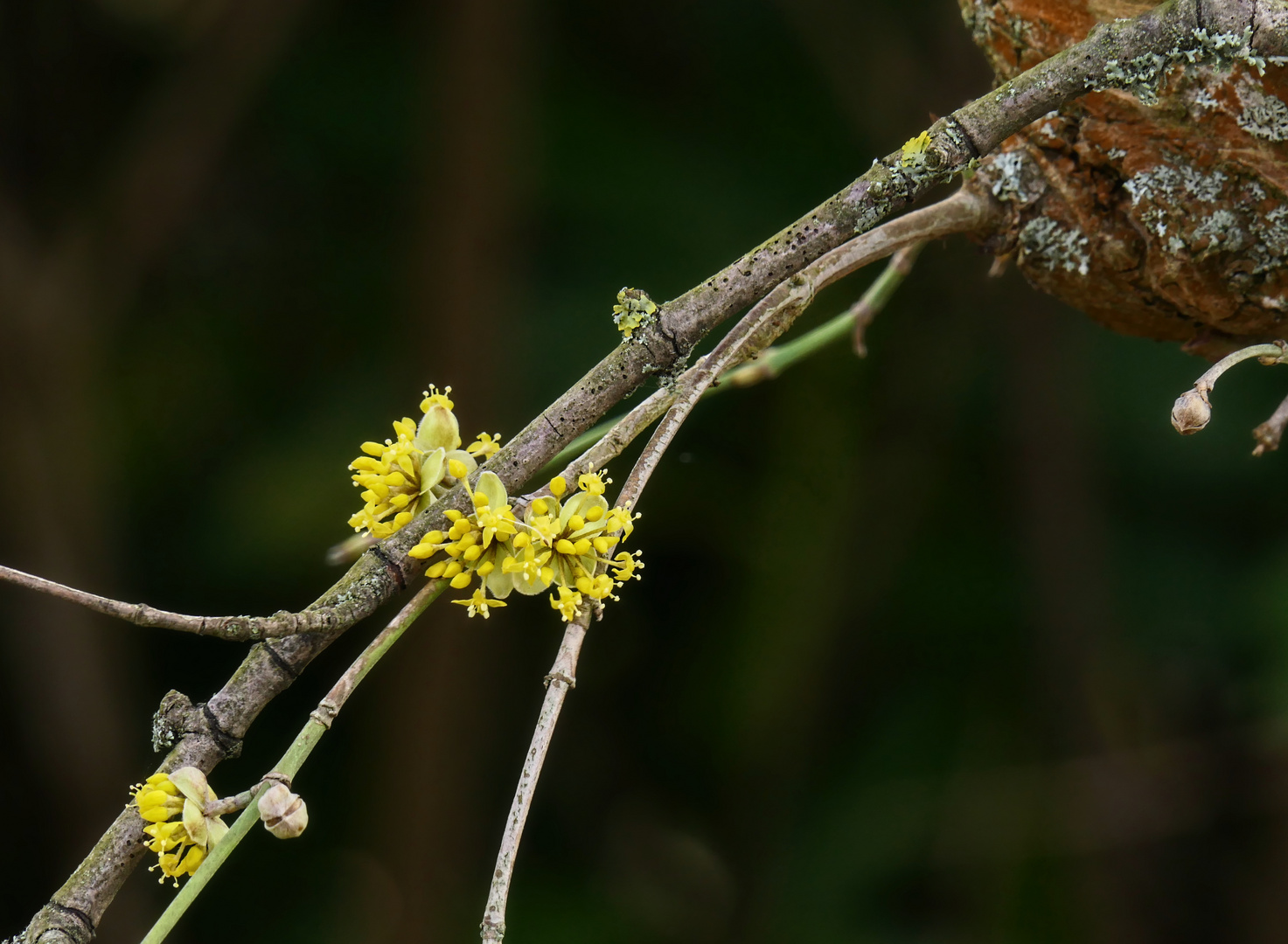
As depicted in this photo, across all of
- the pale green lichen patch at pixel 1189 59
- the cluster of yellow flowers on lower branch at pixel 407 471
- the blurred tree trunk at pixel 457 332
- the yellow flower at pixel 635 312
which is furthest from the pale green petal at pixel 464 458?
the blurred tree trunk at pixel 457 332

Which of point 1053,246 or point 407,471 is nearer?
point 407,471

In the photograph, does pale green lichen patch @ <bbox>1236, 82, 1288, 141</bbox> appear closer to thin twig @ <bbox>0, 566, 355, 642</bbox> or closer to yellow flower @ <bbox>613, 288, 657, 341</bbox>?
yellow flower @ <bbox>613, 288, 657, 341</bbox>

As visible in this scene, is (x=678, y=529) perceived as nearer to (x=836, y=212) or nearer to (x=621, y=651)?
(x=621, y=651)

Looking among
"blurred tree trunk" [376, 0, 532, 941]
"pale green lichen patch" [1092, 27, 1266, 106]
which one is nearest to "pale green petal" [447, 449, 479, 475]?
"pale green lichen patch" [1092, 27, 1266, 106]

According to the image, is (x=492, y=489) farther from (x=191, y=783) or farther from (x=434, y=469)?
(x=191, y=783)

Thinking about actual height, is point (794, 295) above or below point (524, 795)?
above

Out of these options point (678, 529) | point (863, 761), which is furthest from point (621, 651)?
point (863, 761)

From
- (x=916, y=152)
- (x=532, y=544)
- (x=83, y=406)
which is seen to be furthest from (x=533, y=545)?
(x=83, y=406)
